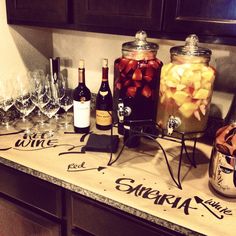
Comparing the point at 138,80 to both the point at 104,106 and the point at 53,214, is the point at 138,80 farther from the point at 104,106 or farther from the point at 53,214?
the point at 53,214

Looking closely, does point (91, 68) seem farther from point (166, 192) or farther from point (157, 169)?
point (166, 192)

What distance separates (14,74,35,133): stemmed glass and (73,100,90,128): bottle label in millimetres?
230

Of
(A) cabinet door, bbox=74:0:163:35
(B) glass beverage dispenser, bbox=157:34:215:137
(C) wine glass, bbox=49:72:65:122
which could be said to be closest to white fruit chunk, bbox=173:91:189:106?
(B) glass beverage dispenser, bbox=157:34:215:137

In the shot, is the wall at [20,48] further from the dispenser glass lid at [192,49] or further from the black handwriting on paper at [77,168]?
the dispenser glass lid at [192,49]

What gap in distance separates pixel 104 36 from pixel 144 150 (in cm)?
64

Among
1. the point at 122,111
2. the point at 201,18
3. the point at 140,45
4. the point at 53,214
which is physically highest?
the point at 201,18

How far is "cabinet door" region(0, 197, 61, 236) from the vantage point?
4.10ft

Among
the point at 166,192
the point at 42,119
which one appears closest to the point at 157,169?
the point at 166,192

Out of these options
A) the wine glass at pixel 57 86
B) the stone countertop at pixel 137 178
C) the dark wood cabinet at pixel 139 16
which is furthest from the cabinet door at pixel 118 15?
the stone countertop at pixel 137 178

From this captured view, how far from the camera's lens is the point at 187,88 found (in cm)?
109

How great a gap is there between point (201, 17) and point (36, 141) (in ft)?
2.67

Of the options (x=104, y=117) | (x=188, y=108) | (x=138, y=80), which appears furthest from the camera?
(x=104, y=117)

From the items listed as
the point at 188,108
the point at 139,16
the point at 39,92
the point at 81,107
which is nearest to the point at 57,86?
the point at 39,92

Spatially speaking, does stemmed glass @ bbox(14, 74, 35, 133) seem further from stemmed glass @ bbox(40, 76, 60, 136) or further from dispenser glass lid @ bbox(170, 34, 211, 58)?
dispenser glass lid @ bbox(170, 34, 211, 58)
